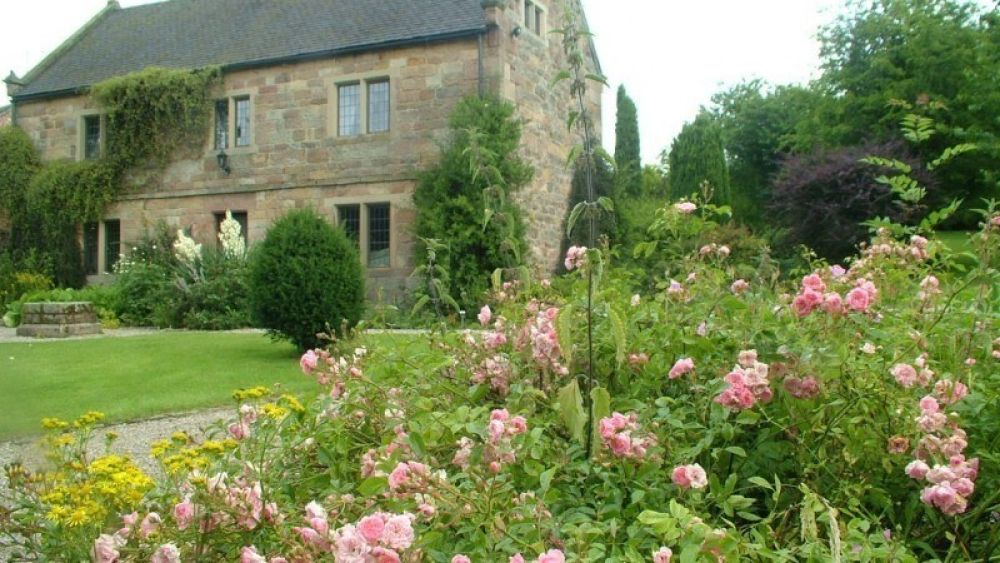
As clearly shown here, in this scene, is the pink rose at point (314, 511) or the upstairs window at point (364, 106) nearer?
the pink rose at point (314, 511)

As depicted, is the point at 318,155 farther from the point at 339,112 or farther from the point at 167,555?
the point at 167,555

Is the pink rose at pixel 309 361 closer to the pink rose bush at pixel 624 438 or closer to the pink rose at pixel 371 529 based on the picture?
the pink rose bush at pixel 624 438

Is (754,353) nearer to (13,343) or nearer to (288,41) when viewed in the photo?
(13,343)

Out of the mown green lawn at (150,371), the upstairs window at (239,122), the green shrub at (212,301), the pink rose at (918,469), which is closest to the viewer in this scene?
the pink rose at (918,469)

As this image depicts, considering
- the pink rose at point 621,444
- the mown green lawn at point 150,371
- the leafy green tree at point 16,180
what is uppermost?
the leafy green tree at point 16,180

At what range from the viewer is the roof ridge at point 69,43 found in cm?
2116

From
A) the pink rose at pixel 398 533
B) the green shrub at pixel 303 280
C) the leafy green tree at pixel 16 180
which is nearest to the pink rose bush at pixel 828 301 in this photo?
the pink rose at pixel 398 533

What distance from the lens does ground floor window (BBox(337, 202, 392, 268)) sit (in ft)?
54.9

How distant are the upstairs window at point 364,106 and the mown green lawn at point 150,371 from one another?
561 cm

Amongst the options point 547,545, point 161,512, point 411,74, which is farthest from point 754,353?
point 411,74

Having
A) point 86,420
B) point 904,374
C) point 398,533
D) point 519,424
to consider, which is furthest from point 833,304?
point 86,420

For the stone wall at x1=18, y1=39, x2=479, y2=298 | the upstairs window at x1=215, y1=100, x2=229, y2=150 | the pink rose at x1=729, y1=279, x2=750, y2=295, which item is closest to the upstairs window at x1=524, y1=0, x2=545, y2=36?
the stone wall at x1=18, y1=39, x2=479, y2=298

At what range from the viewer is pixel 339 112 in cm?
1714

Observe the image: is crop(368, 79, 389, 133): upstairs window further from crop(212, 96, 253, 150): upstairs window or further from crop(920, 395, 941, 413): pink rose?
crop(920, 395, 941, 413): pink rose
